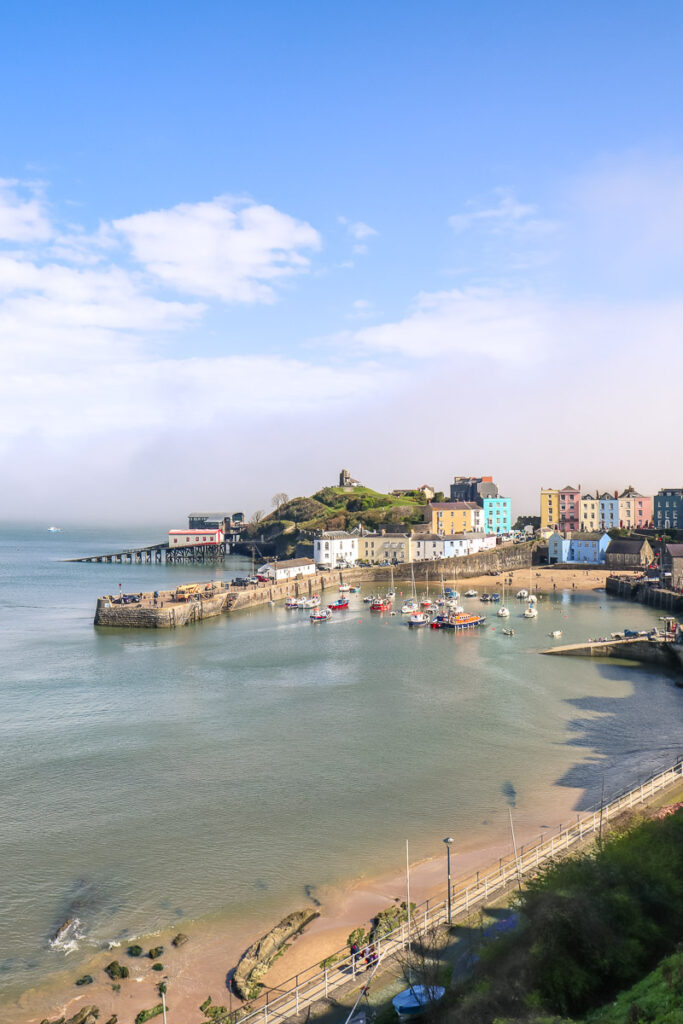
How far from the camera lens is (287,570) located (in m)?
85.2

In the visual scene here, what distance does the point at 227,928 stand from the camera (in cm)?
1747

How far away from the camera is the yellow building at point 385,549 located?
323 feet

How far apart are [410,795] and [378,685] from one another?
49.8 feet

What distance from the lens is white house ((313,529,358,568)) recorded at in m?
95.9

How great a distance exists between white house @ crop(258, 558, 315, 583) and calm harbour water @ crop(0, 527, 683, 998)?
3001cm

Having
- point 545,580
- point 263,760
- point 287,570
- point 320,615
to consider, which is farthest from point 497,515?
point 263,760

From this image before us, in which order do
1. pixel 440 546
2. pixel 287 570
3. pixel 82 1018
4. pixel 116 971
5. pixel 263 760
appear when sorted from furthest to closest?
pixel 440 546 < pixel 287 570 < pixel 263 760 < pixel 116 971 < pixel 82 1018

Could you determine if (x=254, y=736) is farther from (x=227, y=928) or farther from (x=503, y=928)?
(x=503, y=928)

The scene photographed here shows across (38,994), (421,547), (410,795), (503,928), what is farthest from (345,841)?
(421,547)

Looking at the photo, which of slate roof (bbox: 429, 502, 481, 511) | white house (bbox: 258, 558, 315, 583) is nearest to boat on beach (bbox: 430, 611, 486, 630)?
white house (bbox: 258, 558, 315, 583)

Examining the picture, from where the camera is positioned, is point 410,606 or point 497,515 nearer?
point 410,606

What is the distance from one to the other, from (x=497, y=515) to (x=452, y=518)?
17.2 m

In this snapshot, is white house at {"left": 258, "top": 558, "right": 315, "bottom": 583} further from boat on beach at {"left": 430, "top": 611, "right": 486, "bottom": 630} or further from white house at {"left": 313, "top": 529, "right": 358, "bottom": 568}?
boat on beach at {"left": 430, "top": 611, "right": 486, "bottom": 630}

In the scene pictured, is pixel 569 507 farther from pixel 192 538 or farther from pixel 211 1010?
pixel 211 1010
